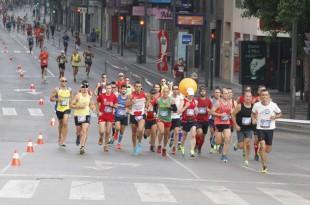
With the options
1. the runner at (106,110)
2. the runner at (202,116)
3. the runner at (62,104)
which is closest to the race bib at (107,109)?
the runner at (106,110)

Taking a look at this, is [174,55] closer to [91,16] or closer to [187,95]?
[187,95]

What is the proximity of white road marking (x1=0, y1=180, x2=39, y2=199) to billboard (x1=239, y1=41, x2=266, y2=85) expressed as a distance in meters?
23.8

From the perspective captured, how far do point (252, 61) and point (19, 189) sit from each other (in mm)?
24962

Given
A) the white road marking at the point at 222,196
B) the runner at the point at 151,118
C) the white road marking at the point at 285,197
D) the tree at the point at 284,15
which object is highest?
the tree at the point at 284,15

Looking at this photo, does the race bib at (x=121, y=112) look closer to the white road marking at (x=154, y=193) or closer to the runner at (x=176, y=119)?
the runner at (x=176, y=119)

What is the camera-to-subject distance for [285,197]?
16500 mm

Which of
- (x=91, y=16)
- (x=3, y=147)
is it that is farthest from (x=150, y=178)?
(x=91, y=16)

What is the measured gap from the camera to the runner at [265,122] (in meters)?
20.1

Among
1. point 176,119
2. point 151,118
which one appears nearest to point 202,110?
point 176,119

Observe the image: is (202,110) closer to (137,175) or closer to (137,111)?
(137,111)

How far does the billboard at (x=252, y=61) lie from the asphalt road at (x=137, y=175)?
373 inches

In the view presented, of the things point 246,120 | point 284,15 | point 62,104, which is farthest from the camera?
point 284,15

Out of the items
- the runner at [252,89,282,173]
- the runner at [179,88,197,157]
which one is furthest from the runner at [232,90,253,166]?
the runner at [179,88,197,157]

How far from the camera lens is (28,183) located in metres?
16.4
